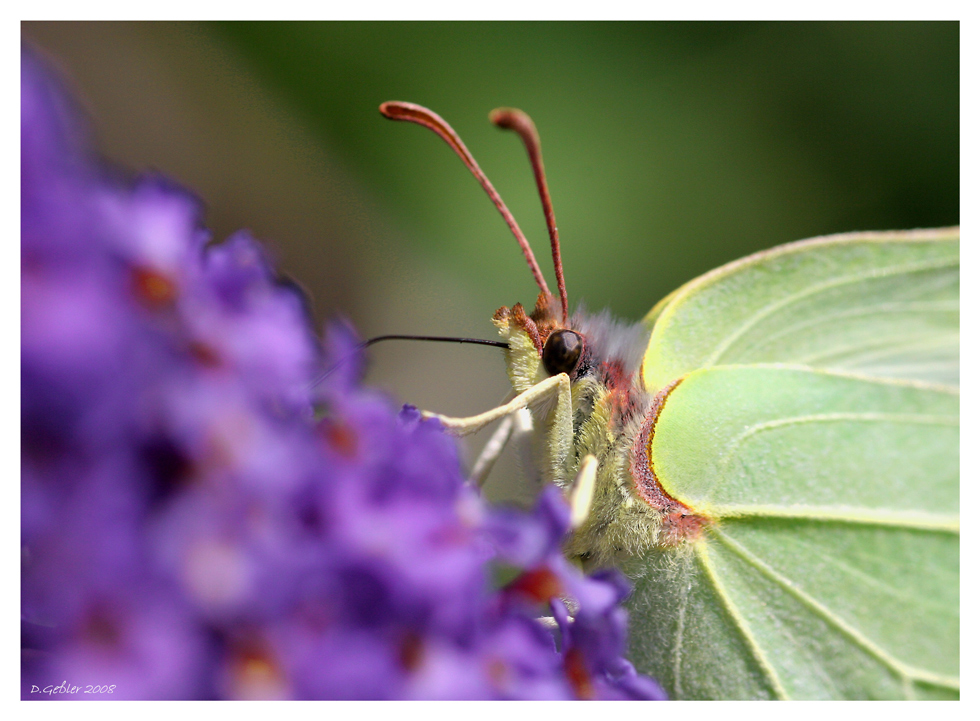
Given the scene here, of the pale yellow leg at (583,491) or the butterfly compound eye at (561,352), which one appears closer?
the pale yellow leg at (583,491)

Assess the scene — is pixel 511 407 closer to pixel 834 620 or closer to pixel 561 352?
pixel 561 352

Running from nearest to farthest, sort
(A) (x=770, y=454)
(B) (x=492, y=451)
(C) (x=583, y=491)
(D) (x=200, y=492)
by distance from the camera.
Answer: (D) (x=200, y=492) < (C) (x=583, y=491) < (A) (x=770, y=454) < (B) (x=492, y=451)

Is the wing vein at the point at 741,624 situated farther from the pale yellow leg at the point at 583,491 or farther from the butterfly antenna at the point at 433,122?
the butterfly antenna at the point at 433,122

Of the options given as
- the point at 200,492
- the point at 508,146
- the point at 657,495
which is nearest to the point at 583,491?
the point at 657,495

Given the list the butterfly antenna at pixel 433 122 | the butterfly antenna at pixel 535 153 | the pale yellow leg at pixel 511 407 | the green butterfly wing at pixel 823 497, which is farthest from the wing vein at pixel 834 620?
the butterfly antenna at pixel 433 122

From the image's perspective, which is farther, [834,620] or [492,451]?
[492,451]

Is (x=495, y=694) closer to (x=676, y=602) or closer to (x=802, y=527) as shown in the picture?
(x=676, y=602)

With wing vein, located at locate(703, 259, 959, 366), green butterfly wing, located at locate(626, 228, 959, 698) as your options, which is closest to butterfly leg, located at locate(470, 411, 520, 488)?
green butterfly wing, located at locate(626, 228, 959, 698)
